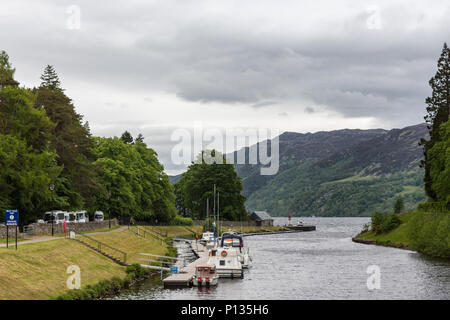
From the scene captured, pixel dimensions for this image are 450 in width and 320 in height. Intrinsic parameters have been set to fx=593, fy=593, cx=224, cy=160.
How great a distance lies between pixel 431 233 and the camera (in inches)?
3974

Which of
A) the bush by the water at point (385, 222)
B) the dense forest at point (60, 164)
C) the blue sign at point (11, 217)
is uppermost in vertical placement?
the dense forest at point (60, 164)

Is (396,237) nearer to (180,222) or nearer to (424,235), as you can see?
(424,235)

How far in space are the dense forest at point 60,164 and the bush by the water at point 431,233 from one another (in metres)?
56.6

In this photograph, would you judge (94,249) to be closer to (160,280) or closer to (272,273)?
(160,280)

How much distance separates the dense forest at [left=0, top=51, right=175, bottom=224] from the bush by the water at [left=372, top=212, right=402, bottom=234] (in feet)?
171

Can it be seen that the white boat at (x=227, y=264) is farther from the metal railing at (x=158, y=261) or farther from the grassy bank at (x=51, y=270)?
the grassy bank at (x=51, y=270)

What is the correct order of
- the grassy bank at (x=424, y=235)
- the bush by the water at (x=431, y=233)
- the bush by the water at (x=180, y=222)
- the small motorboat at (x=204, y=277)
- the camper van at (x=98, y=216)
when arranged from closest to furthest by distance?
the small motorboat at (x=204, y=277), the bush by the water at (x=431, y=233), the grassy bank at (x=424, y=235), the camper van at (x=98, y=216), the bush by the water at (x=180, y=222)

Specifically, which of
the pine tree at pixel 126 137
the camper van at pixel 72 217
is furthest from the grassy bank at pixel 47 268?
the pine tree at pixel 126 137

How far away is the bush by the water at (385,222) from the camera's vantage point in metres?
133

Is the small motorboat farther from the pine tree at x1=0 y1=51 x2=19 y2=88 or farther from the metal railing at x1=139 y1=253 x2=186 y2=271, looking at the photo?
the pine tree at x1=0 y1=51 x2=19 y2=88

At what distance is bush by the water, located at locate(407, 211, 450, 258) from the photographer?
94.2 meters

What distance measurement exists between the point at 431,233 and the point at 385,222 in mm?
35022

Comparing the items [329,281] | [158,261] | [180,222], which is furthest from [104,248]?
[180,222]

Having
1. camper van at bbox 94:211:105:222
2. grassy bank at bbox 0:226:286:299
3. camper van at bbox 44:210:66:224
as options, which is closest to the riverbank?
camper van at bbox 94:211:105:222
